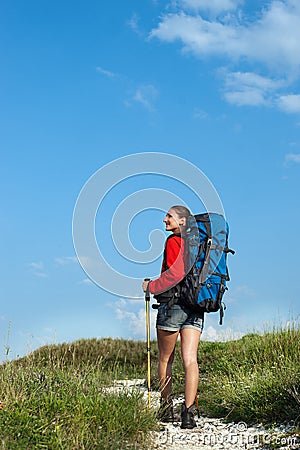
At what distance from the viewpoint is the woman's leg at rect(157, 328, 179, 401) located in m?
7.34

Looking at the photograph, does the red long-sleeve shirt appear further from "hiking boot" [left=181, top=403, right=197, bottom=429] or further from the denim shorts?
"hiking boot" [left=181, top=403, right=197, bottom=429]

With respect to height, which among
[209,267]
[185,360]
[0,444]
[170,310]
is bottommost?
[0,444]

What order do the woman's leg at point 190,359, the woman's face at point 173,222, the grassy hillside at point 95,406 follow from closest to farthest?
the grassy hillside at point 95,406 → the woman's leg at point 190,359 → the woman's face at point 173,222

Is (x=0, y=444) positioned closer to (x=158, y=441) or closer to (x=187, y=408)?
(x=158, y=441)

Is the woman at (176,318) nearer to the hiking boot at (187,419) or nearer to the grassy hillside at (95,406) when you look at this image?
the hiking boot at (187,419)

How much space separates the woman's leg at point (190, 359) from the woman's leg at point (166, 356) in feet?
0.45

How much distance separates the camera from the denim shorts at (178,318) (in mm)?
7266

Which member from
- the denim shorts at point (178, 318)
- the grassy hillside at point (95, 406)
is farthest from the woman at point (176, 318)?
the grassy hillside at point (95, 406)

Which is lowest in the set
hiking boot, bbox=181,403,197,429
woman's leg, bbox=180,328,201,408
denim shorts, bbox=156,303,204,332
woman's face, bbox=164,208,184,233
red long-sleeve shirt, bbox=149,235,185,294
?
hiking boot, bbox=181,403,197,429

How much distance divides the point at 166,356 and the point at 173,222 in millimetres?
1627

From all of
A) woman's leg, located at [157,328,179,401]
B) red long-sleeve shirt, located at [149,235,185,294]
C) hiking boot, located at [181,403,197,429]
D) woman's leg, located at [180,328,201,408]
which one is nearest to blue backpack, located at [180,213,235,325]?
red long-sleeve shirt, located at [149,235,185,294]

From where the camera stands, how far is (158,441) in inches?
264

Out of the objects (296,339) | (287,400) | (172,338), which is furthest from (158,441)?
(296,339)

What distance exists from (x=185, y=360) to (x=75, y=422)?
1.68 meters
